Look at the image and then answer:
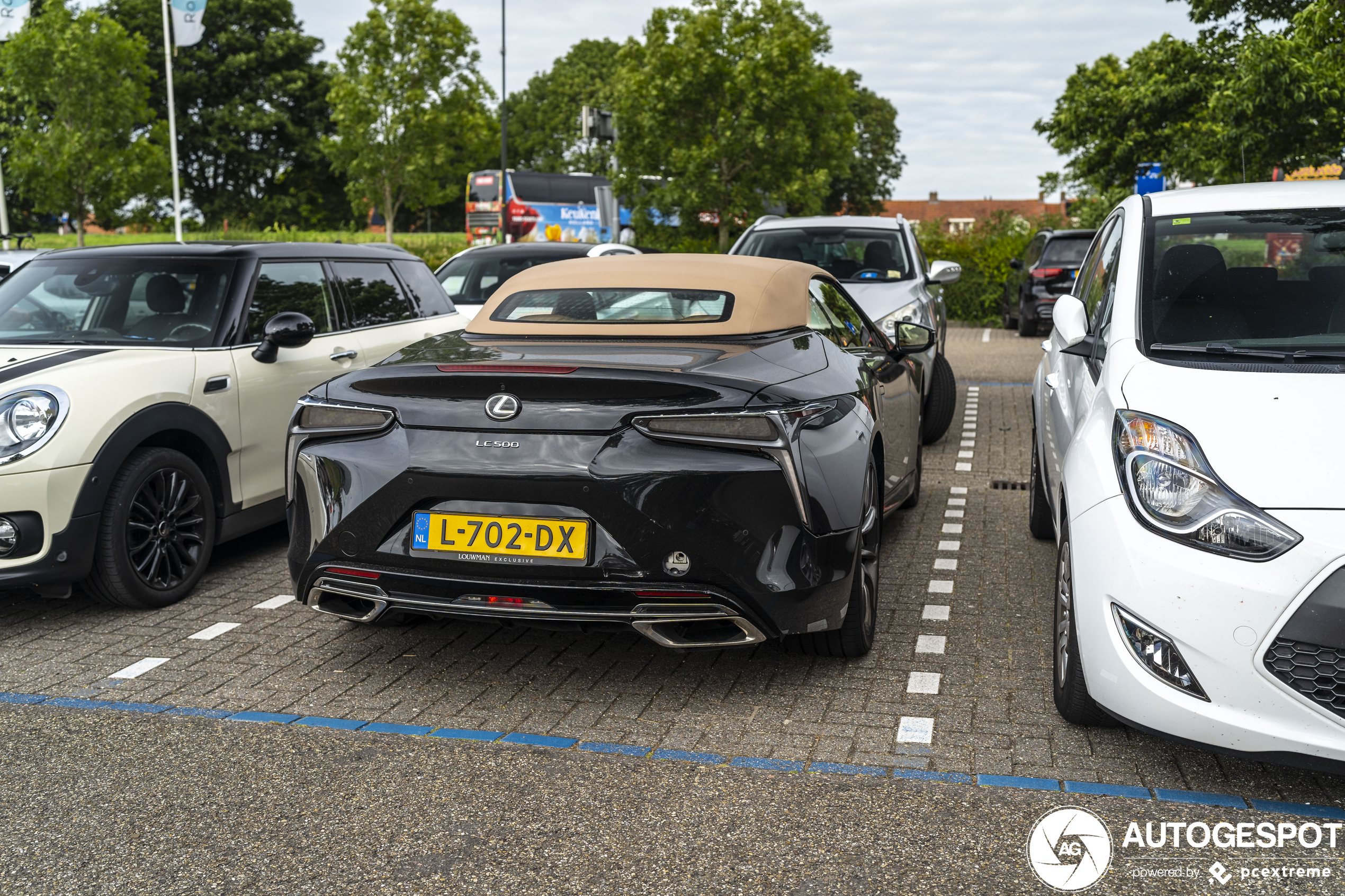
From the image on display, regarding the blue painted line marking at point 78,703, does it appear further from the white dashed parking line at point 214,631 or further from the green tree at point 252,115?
the green tree at point 252,115

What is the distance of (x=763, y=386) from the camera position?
3.78 m

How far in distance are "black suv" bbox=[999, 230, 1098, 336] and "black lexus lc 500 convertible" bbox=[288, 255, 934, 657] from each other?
14423 mm

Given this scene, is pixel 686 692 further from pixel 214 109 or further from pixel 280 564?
pixel 214 109

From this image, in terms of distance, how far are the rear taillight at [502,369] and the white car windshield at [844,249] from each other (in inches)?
245

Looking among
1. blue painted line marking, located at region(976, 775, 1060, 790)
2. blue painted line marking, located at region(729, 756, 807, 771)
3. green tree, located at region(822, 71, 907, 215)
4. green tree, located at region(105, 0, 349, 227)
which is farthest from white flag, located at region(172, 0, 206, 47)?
green tree, located at region(822, 71, 907, 215)

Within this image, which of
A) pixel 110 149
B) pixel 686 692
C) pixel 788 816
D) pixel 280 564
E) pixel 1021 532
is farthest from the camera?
pixel 110 149

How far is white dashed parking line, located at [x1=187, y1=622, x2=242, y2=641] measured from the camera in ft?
15.6

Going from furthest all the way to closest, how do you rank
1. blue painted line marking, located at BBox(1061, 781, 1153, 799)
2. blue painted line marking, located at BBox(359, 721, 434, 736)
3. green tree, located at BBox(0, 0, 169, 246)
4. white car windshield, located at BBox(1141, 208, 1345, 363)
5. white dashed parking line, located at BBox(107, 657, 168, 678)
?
green tree, located at BBox(0, 0, 169, 246) < white dashed parking line, located at BBox(107, 657, 168, 678) < white car windshield, located at BBox(1141, 208, 1345, 363) < blue painted line marking, located at BBox(359, 721, 434, 736) < blue painted line marking, located at BBox(1061, 781, 1153, 799)

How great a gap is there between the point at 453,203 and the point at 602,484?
75.4 metres

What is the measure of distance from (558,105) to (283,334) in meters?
65.2

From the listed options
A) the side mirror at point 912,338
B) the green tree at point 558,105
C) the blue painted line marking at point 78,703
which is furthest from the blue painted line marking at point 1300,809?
the green tree at point 558,105

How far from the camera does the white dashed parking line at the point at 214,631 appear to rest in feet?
15.6

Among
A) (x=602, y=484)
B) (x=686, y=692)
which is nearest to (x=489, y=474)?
(x=602, y=484)

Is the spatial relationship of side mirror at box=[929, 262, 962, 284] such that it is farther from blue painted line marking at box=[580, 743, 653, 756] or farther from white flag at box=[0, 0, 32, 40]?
white flag at box=[0, 0, 32, 40]
